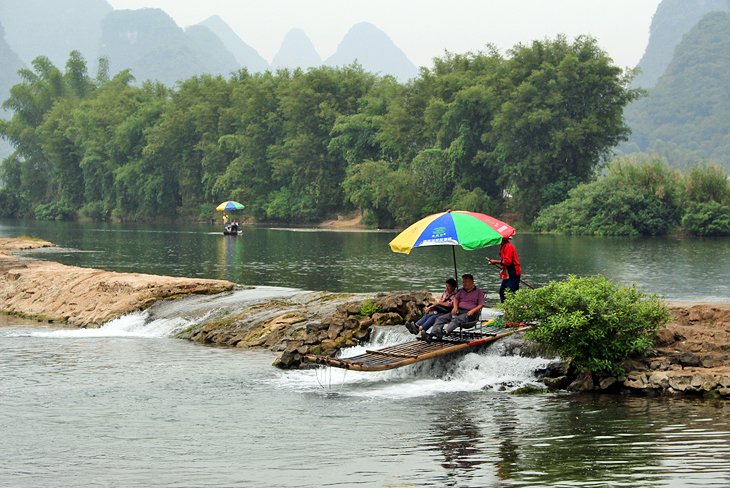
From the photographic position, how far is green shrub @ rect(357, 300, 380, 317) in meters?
24.3

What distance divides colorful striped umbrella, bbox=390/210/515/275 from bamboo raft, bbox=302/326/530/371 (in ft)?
5.91

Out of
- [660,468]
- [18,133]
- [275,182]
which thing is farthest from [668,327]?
[18,133]

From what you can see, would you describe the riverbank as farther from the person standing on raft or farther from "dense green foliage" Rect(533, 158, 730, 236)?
"dense green foliage" Rect(533, 158, 730, 236)

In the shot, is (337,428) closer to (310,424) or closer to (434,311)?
(310,424)

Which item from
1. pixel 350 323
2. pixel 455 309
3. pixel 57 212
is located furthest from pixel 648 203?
pixel 57 212

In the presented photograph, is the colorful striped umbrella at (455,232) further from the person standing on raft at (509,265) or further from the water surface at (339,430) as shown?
the water surface at (339,430)

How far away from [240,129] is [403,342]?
9639 cm

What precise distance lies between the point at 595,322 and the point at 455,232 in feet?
12.4

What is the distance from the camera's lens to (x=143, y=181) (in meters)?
123

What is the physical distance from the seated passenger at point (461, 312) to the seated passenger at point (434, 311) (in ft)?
0.51

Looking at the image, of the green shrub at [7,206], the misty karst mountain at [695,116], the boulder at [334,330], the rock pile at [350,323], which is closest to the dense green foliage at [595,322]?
the rock pile at [350,323]

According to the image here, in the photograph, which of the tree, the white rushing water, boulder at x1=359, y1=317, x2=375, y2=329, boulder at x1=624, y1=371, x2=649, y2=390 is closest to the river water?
the white rushing water

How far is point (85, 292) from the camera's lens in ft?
112

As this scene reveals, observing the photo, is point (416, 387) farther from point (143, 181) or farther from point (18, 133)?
point (18, 133)
